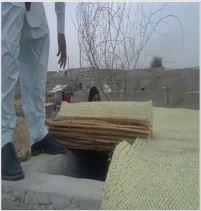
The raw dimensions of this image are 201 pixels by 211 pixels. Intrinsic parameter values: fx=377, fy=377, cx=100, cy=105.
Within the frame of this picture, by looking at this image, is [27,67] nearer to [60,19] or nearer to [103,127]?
[60,19]

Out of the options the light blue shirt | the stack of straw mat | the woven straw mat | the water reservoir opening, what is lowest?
the water reservoir opening

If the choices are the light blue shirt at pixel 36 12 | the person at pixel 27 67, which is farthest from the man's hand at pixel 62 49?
the light blue shirt at pixel 36 12

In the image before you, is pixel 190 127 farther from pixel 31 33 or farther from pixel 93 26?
pixel 93 26

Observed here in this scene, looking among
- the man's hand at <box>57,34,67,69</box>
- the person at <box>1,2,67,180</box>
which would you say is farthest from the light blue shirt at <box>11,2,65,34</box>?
the man's hand at <box>57,34,67,69</box>

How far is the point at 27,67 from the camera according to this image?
1.69 meters

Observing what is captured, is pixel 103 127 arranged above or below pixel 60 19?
below

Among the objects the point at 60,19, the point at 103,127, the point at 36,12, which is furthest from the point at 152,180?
the point at 60,19

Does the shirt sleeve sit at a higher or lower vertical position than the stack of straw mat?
higher

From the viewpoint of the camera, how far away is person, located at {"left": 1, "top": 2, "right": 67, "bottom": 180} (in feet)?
4.32

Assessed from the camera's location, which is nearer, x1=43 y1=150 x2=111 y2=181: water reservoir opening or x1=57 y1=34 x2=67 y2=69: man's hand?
x1=43 y1=150 x2=111 y2=181: water reservoir opening

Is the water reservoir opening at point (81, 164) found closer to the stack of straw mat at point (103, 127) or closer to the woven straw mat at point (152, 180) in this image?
the stack of straw mat at point (103, 127)

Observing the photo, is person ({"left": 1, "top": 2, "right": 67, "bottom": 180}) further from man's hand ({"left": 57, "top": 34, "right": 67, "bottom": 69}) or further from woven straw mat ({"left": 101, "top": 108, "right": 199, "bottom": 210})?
woven straw mat ({"left": 101, "top": 108, "right": 199, "bottom": 210})

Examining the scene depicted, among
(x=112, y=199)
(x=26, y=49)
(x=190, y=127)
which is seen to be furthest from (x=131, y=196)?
(x=190, y=127)

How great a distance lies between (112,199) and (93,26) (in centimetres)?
317
